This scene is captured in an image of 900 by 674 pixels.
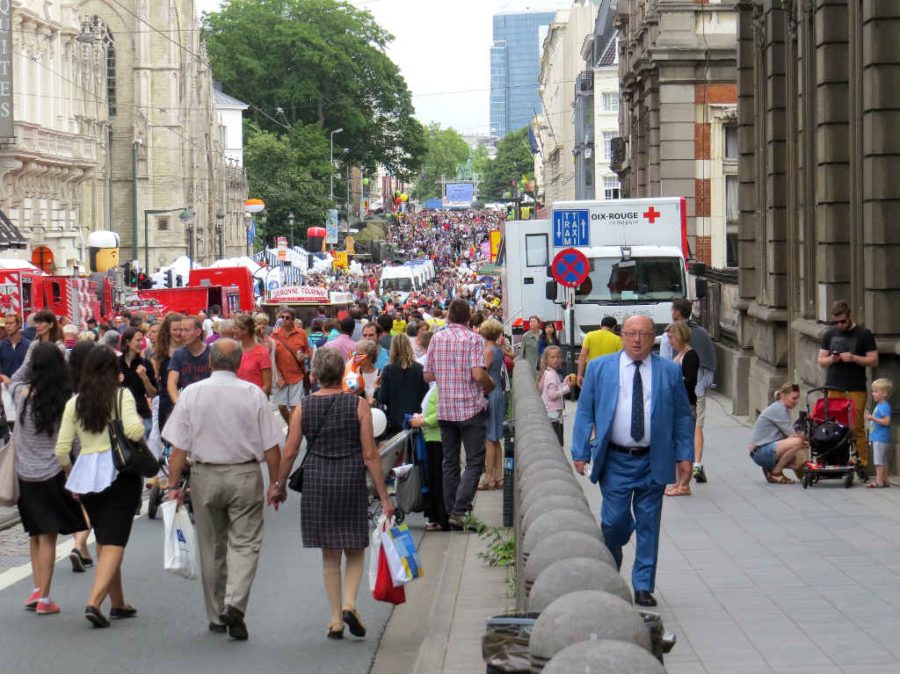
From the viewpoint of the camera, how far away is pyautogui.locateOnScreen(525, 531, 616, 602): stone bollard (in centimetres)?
516

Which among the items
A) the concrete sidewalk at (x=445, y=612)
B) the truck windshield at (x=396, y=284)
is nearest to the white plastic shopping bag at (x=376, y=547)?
the concrete sidewalk at (x=445, y=612)

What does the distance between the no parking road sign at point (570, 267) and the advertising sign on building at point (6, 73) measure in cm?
2680

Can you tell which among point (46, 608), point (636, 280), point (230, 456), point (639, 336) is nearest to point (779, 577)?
point (639, 336)

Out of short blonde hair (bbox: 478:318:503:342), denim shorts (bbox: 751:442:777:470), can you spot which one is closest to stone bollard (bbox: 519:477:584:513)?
short blonde hair (bbox: 478:318:503:342)

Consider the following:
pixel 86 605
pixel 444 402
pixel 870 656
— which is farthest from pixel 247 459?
pixel 444 402

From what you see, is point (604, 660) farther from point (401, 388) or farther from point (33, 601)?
point (401, 388)

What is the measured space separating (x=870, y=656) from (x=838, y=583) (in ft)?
7.49

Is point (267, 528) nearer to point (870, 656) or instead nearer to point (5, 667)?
point (5, 667)

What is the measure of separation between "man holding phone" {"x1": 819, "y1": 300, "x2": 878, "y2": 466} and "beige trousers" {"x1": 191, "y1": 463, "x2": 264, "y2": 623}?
7971mm

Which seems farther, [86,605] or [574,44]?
[574,44]

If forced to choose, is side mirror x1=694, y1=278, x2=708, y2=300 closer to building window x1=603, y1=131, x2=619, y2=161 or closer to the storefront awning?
the storefront awning

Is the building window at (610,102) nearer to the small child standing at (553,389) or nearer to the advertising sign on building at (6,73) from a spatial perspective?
the advertising sign on building at (6,73)

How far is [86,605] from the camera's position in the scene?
10211mm

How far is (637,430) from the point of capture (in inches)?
354
